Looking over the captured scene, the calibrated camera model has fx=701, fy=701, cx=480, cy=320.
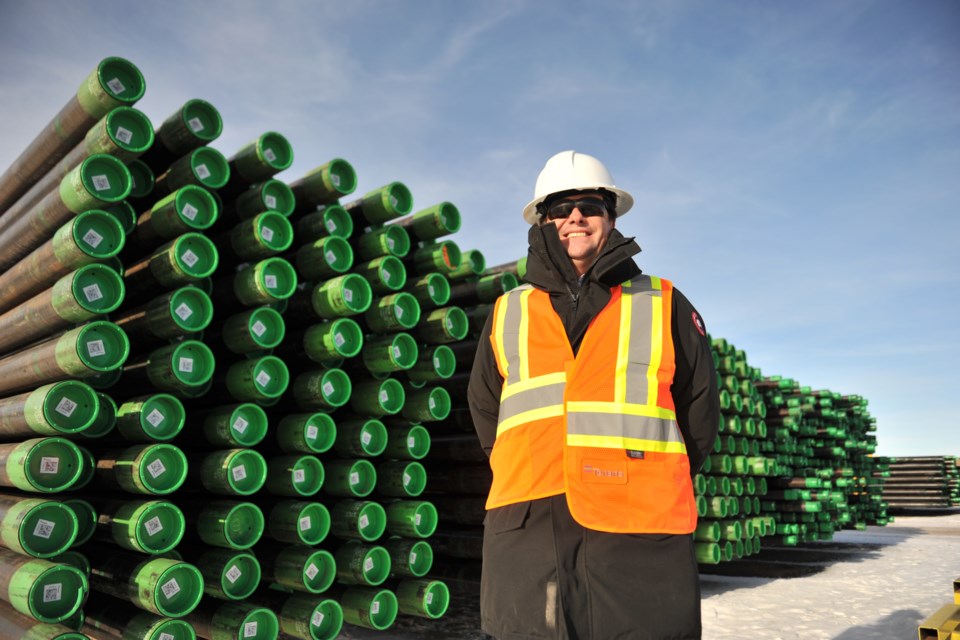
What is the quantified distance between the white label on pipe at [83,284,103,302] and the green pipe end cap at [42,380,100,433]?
0.41m

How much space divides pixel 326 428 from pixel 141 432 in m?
1.03

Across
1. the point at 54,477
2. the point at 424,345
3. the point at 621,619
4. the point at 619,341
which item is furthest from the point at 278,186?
the point at 621,619

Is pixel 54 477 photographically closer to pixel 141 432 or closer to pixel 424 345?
pixel 141 432

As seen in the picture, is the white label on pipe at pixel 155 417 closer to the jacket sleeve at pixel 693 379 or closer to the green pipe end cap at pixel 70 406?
the green pipe end cap at pixel 70 406

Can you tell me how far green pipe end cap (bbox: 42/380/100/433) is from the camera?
3.24m

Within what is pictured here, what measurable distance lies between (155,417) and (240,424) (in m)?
0.45

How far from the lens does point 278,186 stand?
4.32m

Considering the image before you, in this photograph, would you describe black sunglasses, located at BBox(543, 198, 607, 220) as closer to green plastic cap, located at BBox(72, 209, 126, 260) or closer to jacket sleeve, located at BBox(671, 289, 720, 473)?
jacket sleeve, located at BBox(671, 289, 720, 473)

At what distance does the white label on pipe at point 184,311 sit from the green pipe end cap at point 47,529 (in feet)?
3.45

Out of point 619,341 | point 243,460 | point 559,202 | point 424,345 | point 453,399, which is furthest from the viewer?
point 453,399

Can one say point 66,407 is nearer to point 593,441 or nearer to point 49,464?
point 49,464

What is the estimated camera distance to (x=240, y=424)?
386cm

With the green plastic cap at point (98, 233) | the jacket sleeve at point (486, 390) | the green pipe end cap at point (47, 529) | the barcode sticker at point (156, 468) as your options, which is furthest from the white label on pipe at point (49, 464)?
the jacket sleeve at point (486, 390)

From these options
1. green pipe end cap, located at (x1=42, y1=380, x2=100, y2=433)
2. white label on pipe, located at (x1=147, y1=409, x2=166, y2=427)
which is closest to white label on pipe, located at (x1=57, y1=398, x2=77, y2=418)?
green pipe end cap, located at (x1=42, y1=380, x2=100, y2=433)
